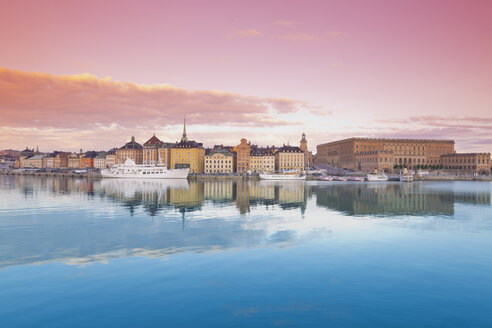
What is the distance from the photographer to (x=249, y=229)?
86.4 feet

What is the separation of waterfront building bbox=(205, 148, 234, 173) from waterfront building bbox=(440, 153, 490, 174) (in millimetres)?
113101

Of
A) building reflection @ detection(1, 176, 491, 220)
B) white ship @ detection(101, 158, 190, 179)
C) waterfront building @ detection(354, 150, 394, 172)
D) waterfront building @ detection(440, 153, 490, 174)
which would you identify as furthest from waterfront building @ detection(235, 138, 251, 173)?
waterfront building @ detection(440, 153, 490, 174)

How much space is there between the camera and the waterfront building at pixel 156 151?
16512 cm

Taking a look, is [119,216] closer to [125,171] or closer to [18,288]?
[18,288]

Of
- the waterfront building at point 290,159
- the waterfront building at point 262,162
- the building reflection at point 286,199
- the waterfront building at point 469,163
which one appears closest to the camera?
the building reflection at point 286,199

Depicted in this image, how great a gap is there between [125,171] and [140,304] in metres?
127

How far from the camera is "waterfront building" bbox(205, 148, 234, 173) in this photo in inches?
6019

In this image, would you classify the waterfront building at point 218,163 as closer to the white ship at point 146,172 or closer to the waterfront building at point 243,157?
the waterfront building at point 243,157

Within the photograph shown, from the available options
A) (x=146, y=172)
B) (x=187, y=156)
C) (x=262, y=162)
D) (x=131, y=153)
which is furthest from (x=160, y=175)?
(x=131, y=153)

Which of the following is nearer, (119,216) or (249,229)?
(249,229)

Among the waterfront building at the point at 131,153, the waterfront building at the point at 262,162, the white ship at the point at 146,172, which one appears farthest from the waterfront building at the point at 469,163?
the waterfront building at the point at 131,153

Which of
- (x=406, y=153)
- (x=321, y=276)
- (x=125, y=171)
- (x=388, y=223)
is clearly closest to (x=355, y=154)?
(x=406, y=153)

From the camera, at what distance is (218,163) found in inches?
6053

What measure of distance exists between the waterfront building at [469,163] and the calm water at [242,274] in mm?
172590
